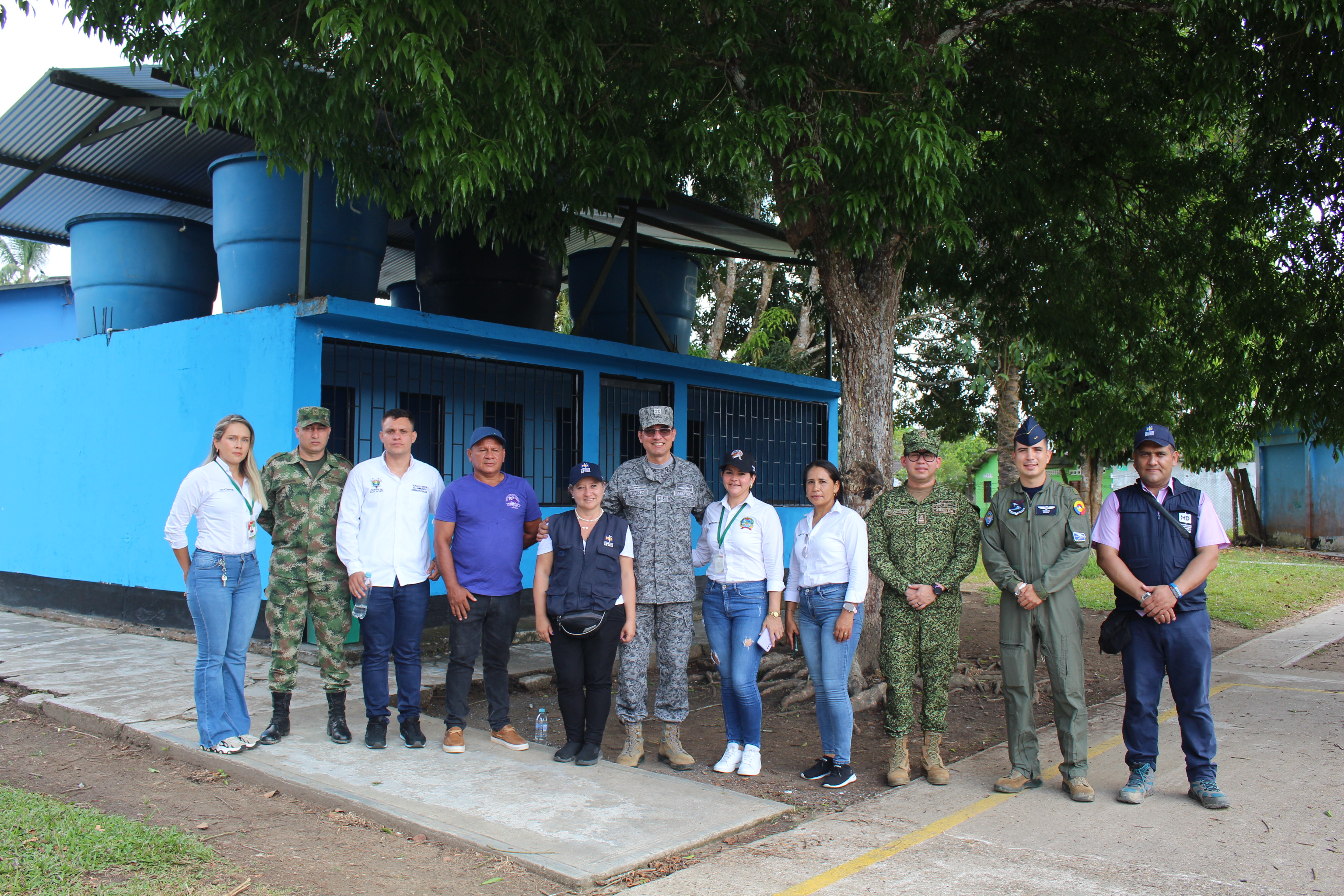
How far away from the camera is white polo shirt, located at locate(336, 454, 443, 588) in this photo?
5043mm

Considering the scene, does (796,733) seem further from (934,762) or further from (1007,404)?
(1007,404)

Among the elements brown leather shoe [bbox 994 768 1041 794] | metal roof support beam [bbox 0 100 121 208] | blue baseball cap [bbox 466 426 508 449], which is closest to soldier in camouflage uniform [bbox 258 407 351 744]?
blue baseball cap [bbox 466 426 508 449]

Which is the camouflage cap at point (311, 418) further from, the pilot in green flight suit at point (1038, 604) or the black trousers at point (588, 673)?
the pilot in green flight suit at point (1038, 604)

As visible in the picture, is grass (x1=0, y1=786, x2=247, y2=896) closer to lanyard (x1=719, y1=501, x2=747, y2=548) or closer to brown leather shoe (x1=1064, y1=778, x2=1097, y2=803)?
lanyard (x1=719, y1=501, x2=747, y2=548)

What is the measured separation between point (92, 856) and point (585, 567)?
239cm

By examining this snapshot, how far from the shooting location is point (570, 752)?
499 cm

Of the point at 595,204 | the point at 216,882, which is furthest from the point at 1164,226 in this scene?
the point at 216,882

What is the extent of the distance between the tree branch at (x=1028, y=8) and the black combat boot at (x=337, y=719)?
6.18m

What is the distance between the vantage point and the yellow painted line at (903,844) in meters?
3.47

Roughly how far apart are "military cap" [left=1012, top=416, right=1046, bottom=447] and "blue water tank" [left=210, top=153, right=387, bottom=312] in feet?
18.8

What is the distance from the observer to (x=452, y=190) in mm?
5445

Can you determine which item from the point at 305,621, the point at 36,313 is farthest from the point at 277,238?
the point at 36,313

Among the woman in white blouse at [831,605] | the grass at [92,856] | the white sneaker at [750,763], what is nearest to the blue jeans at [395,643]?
the grass at [92,856]

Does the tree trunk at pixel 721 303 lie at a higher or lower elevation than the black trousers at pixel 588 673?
higher
